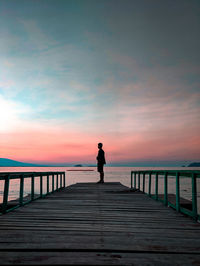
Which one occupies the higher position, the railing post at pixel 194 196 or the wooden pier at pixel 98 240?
the railing post at pixel 194 196

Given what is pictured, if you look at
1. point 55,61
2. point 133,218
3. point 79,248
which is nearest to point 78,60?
point 55,61

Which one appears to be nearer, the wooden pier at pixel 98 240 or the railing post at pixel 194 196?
the wooden pier at pixel 98 240

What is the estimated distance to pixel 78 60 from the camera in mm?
14180

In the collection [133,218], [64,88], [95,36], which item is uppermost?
[95,36]

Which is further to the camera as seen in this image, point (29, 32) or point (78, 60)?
point (78, 60)

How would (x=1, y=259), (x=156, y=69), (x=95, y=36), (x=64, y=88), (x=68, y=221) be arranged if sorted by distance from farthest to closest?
(x=64, y=88) → (x=156, y=69) → (x=95, y=36) → (x=68, y=221) → (x=1, y=259)

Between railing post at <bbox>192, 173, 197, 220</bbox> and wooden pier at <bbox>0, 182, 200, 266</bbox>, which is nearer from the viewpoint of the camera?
wooden pier at <bbox>0, 182, 200, 266</bbox>

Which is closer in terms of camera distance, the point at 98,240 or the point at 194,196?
the point at 98,240

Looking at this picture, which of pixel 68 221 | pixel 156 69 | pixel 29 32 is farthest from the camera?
pixel 156 69

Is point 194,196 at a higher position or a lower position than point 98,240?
higher

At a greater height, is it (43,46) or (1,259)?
(43,46)

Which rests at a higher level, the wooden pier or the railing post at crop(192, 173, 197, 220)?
the railing post at crop(192, 173, 197, 220)

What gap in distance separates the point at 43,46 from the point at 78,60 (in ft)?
9.82

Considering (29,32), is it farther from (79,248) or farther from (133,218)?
(79,248)
